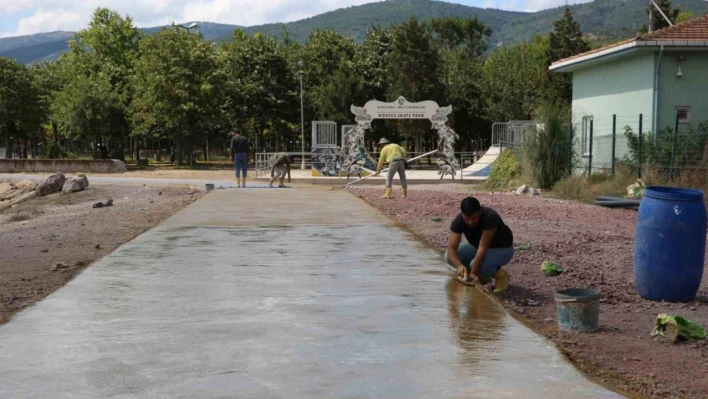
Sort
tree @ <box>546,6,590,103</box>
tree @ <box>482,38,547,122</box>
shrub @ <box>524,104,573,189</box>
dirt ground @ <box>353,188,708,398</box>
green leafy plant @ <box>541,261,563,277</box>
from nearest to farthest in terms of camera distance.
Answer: dirt ground @ <box>353,188,708,398</box> → green leafy plant @ <box>541,261,563,277</box> → shrub @ <box>524,104,573,189</box> → tree @ <box>482,38,547,122</box> → tree @ <box>546,6,590,103</box>

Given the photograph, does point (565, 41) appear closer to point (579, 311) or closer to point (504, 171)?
point (504, 171)

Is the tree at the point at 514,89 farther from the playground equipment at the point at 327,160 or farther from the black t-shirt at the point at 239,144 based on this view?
the black t-shirt at the point at 239,144

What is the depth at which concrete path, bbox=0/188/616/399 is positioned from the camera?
17.4ft

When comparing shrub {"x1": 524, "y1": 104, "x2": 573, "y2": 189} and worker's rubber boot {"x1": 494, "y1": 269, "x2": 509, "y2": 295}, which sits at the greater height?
shrub {"x1": 524, "y1": 104, "x2": 573, "y2": 189}

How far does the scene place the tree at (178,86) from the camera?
5159 centimetres

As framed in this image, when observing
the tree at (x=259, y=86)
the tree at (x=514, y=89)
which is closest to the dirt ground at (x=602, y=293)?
the tree at (x=514, y=89)

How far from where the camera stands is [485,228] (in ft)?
27.5

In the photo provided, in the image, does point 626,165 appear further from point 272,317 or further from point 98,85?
point 98,85

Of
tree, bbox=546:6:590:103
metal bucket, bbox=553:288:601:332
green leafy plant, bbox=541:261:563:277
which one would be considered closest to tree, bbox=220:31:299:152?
tree, bbox=546:6:590:103

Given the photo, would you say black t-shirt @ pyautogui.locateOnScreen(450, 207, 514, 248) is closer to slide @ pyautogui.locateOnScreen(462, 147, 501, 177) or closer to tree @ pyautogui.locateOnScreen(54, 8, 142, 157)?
slide @ pyautogui.locateOnScreen(462, 147, 501, 177)

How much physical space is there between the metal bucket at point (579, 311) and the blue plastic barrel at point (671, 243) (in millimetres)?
1482

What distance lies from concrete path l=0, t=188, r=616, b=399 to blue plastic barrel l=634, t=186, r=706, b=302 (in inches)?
63.3

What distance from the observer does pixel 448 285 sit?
877 cm

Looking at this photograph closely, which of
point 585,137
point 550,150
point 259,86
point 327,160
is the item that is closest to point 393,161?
point 550,150
